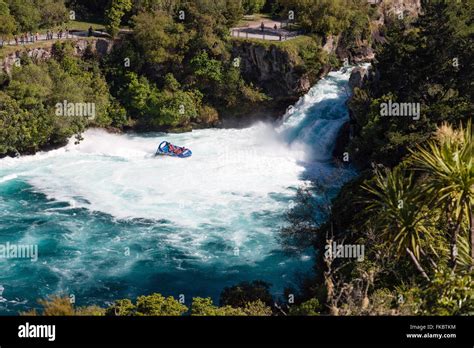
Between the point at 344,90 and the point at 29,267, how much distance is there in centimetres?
3439

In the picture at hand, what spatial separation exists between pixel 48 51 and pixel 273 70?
21.1 m

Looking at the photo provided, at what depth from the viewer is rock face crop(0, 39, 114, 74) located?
52844 millimetres

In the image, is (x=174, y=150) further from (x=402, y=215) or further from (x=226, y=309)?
(x=402, y=215)

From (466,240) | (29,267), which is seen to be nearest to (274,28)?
(29,267)

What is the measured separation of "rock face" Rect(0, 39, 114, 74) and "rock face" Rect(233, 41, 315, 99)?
1331cm

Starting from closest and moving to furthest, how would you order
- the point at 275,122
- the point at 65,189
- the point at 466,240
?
the point at 466,240 → the point at 65,189 → the point at 275,122

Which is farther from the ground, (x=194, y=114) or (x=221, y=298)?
(x=194, y=114)

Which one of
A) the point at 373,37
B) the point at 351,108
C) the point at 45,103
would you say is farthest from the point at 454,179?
the point at 373,37

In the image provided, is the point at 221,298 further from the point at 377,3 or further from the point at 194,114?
the point at 377,3

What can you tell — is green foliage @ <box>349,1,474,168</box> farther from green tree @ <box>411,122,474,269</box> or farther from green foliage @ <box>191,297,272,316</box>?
green tree @ <box>411,122,474,269</box>

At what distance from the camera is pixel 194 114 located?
58719mm

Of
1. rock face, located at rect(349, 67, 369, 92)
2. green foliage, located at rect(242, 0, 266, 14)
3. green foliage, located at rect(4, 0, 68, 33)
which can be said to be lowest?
rock face, located at rect(349, 67, 369, 92)

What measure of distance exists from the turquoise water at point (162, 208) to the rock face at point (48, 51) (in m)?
8.40

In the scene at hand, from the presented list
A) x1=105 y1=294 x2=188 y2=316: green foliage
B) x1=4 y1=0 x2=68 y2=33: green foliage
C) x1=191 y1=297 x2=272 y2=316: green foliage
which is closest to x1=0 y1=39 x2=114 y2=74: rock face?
x1=4 y1=0 x2=68 y2=33: green foliage
